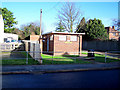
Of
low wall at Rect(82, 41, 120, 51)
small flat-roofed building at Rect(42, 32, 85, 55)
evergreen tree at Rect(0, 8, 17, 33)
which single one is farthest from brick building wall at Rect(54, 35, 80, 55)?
evergreen tree at Rect(0, 8, 17, 33)

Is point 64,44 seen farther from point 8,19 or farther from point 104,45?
point 8,19

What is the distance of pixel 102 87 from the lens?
612cm

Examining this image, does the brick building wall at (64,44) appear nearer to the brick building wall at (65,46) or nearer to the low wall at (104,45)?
the brick building wall at (65,46)

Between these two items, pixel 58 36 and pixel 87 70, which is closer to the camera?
pixel 87 70

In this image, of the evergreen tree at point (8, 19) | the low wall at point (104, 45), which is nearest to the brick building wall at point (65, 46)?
the low wall at point (104, 45)

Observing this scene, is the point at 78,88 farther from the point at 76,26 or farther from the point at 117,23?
the point at 76,26

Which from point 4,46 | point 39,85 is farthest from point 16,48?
point 39,85

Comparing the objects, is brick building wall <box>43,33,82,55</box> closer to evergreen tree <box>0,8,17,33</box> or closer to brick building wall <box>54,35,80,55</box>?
brick building wall <box>54,35,80,55</box>

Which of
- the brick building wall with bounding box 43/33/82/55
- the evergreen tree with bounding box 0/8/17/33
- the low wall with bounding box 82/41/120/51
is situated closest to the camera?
the brick building wall with bounding box 43/33/82/55

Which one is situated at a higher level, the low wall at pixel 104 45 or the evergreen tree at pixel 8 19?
the evergreen tree at pixel 8 19

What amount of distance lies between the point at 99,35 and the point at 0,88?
29.7m

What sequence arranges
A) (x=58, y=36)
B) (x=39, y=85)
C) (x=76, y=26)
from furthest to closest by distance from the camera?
(x=76, y=26) < (x=58, y=36) < (x=39, y=85)

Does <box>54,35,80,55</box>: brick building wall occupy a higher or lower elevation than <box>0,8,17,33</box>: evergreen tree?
lower

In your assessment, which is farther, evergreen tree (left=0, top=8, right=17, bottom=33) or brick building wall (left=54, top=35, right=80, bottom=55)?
evergreen tree (left=0, top=8, right=17, bottom=33)
